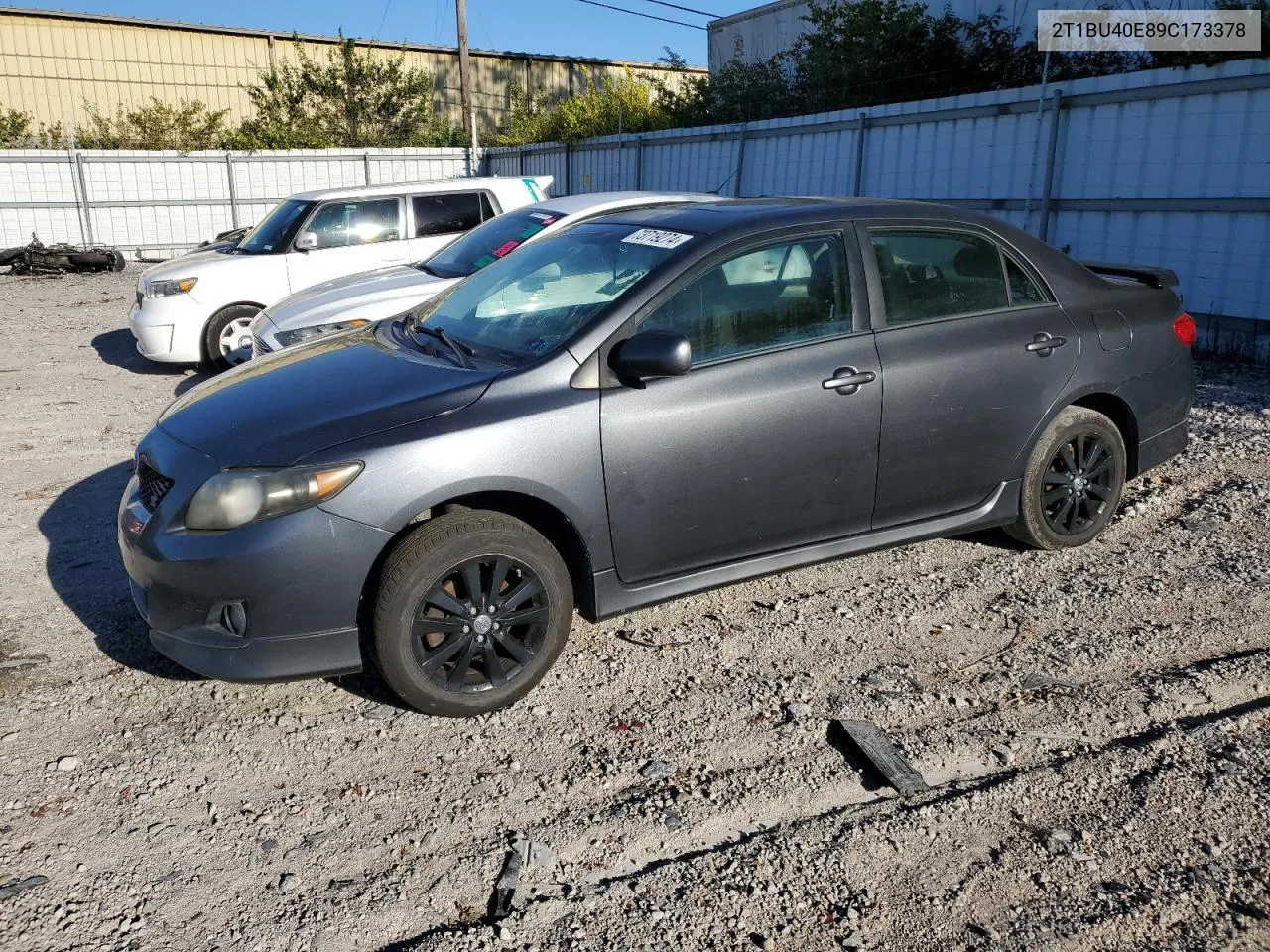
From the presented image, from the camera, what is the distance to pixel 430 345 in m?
4.49

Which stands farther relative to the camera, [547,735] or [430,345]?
[430,345]

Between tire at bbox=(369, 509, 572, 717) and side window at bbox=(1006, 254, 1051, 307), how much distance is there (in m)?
2.47

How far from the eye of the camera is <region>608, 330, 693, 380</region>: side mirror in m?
3.78

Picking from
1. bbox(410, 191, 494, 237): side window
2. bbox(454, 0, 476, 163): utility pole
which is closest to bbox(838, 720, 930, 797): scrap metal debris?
bbox(410, 191, 494, 237): side window

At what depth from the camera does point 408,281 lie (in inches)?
315

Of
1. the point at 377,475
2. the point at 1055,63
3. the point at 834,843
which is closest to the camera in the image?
the point at 834,843

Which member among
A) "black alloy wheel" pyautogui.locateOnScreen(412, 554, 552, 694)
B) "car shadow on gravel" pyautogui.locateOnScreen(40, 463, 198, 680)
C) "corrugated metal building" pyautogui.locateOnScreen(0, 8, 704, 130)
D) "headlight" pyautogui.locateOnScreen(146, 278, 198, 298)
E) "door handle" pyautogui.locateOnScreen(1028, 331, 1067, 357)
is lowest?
"car shadow on gravel" pyautogui.locateOnScreen(40, 463, 198, 680)

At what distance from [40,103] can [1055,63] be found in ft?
94.3

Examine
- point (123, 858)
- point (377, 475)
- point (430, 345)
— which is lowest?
point (123, 858)

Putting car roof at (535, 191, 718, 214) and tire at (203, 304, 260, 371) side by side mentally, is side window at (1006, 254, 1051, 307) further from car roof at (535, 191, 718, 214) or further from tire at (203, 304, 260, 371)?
tire at (203, 304, 260, 371)

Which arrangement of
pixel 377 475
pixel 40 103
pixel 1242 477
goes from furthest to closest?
pixel 40 103 → pixel 1242 477 → pixel 377 475

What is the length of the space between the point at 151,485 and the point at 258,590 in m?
0.83

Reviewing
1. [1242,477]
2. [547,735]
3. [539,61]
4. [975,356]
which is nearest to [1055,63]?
[1242,477]

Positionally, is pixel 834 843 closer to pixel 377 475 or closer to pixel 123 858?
pixel 377 475
